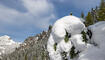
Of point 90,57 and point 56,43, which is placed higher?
point 56,43

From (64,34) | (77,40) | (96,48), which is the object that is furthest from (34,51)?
(96,48)

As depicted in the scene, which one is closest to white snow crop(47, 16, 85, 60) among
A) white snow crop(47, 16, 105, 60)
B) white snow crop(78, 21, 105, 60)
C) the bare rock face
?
white snow crop(47, 16, 105, 60)

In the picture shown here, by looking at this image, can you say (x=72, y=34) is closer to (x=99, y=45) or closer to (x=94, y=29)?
(x=94, y=29)

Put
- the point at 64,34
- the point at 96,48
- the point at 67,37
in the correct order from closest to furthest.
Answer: the point at 96,48
the point at 67,37
the point at 64,34

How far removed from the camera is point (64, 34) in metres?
15.8

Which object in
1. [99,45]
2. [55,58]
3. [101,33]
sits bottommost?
[55,58]

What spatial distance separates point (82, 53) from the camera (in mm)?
13000

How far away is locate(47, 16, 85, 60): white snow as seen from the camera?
1493 cm

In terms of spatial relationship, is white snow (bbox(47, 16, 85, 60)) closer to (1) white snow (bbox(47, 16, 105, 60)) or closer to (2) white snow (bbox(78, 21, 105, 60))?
(1) white snow (bbox(47, 16, 105, 60))

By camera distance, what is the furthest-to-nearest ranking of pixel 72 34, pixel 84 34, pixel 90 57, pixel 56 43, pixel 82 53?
pixel 56 43, pixel 72 34, pixel 84 34, pixel 82 53, pixel 90 57

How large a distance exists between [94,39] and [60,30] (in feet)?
14.8

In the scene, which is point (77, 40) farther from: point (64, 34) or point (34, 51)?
point (34, 51)

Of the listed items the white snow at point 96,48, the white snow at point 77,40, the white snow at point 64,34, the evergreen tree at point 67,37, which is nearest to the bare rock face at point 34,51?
the white snow at point 64,34

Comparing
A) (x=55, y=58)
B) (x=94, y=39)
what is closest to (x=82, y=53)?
(x=94, y=39)
